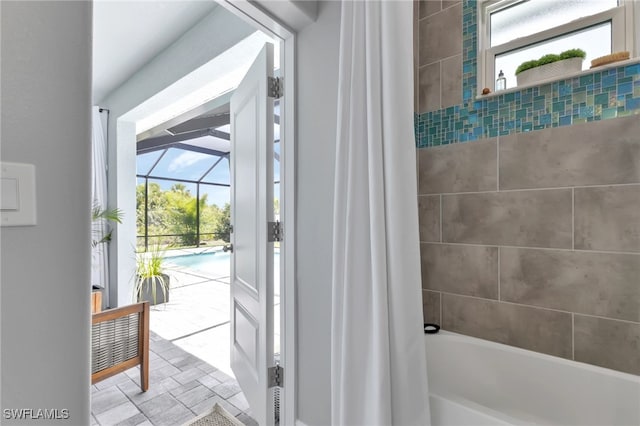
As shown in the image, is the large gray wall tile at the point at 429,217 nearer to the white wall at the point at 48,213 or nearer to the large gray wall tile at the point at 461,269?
the large gray wall tile at the point at 461,269

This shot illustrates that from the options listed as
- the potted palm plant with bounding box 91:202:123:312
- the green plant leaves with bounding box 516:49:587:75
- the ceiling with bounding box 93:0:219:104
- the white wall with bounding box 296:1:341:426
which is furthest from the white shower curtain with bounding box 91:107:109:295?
the green plant leaves with bounding box 516:49:587:75

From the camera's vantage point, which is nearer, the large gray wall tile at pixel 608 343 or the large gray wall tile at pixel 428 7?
the large gray wall tile at pixel 608 343

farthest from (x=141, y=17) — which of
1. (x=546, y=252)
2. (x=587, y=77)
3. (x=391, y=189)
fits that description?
(x=546, y=252)

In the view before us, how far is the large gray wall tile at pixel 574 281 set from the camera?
1.29 m

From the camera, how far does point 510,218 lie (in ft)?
5.19

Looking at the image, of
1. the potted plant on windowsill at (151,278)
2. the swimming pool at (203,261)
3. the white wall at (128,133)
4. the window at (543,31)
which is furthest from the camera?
the swimming pool at (203,261)

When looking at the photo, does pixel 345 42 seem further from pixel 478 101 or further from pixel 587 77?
pixel 587 77

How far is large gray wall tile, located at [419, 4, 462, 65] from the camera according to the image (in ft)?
5.83

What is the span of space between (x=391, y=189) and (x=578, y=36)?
1273mm

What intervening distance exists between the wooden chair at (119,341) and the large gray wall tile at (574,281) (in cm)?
213

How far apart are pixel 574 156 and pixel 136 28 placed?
3.08m

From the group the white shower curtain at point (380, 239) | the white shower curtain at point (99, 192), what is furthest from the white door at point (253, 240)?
the white shower curtain at point (99, 192)

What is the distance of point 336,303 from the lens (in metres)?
1.26

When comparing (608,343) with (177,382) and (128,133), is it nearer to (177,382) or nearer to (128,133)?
(177,382)
